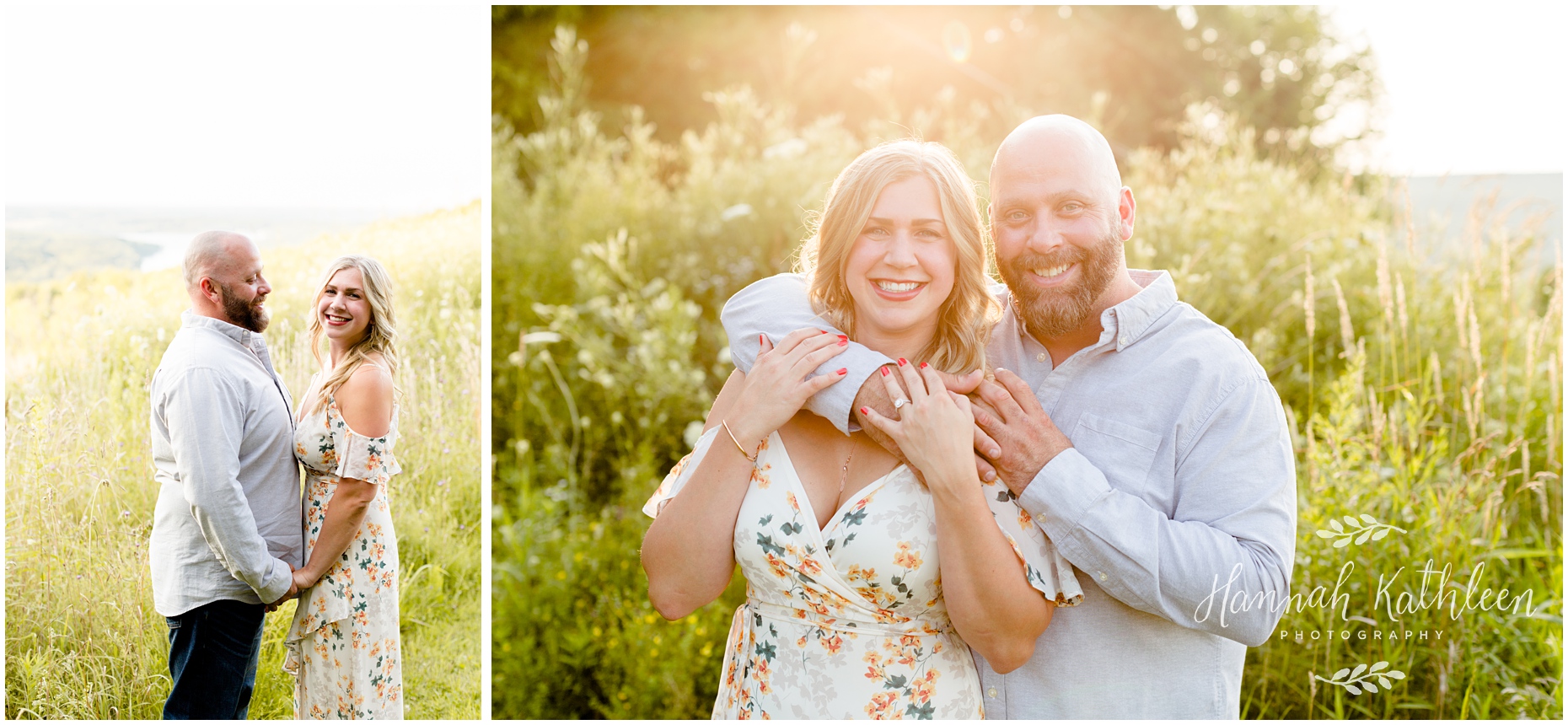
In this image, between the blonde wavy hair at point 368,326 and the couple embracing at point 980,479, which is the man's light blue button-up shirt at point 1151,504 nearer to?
the couple embracing at point 980,479

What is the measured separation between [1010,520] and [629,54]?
736 cm

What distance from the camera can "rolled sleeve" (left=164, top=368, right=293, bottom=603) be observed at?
2145mm

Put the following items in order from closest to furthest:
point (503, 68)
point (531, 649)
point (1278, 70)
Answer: point (531, 649) → point (1278, 70) → point (503, 68)

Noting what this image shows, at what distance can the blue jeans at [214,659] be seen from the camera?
7.28 ft

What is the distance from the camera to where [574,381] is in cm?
430

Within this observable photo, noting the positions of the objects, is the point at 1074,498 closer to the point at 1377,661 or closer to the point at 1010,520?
the point at 1010,520


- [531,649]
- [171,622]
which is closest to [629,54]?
[531,649]

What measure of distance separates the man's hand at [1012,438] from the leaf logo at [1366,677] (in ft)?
5.36

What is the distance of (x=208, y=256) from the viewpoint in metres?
2.27

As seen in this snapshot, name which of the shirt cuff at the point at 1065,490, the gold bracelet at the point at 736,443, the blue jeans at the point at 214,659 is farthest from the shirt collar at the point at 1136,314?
the blue jeans at the point at 214,659

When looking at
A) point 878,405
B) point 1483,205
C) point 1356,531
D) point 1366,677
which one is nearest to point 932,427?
point 878,405

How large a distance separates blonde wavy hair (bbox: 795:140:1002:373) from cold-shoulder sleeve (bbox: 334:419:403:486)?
124cm

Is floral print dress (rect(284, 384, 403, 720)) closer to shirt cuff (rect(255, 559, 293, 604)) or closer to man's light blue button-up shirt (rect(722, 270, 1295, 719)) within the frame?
shirt cuff (rect(255, 559, 293, 604))

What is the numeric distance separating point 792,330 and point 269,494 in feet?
4.45
